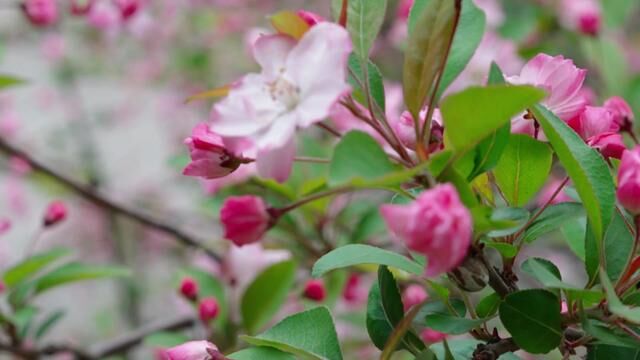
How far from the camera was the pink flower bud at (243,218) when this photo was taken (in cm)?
59

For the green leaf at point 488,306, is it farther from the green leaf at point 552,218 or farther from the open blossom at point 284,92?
the open blossom at point 284,92

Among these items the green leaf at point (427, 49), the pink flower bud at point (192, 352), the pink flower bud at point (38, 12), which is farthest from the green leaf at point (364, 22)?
the pink flower bud at point (38, 12)

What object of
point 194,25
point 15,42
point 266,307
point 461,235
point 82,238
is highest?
point 461,235

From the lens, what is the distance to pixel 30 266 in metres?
1.22

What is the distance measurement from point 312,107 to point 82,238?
3015mm

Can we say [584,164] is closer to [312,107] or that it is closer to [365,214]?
[312,107]

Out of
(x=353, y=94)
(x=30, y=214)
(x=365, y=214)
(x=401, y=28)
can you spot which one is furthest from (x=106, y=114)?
(x=353, y=94)

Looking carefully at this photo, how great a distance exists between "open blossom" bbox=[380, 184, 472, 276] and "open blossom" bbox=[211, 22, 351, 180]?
9 cm

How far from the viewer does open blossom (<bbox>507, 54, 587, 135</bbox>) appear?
2.16ft

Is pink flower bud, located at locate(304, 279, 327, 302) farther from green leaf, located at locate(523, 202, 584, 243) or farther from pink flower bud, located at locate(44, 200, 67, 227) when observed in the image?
green leaf, located at locate(523, 202, 584, 243)

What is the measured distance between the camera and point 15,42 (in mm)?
4266

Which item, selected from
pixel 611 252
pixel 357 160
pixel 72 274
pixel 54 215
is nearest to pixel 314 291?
pixel 72 274

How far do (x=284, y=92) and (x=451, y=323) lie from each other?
20cm

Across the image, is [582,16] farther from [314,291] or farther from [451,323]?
[451,323]
